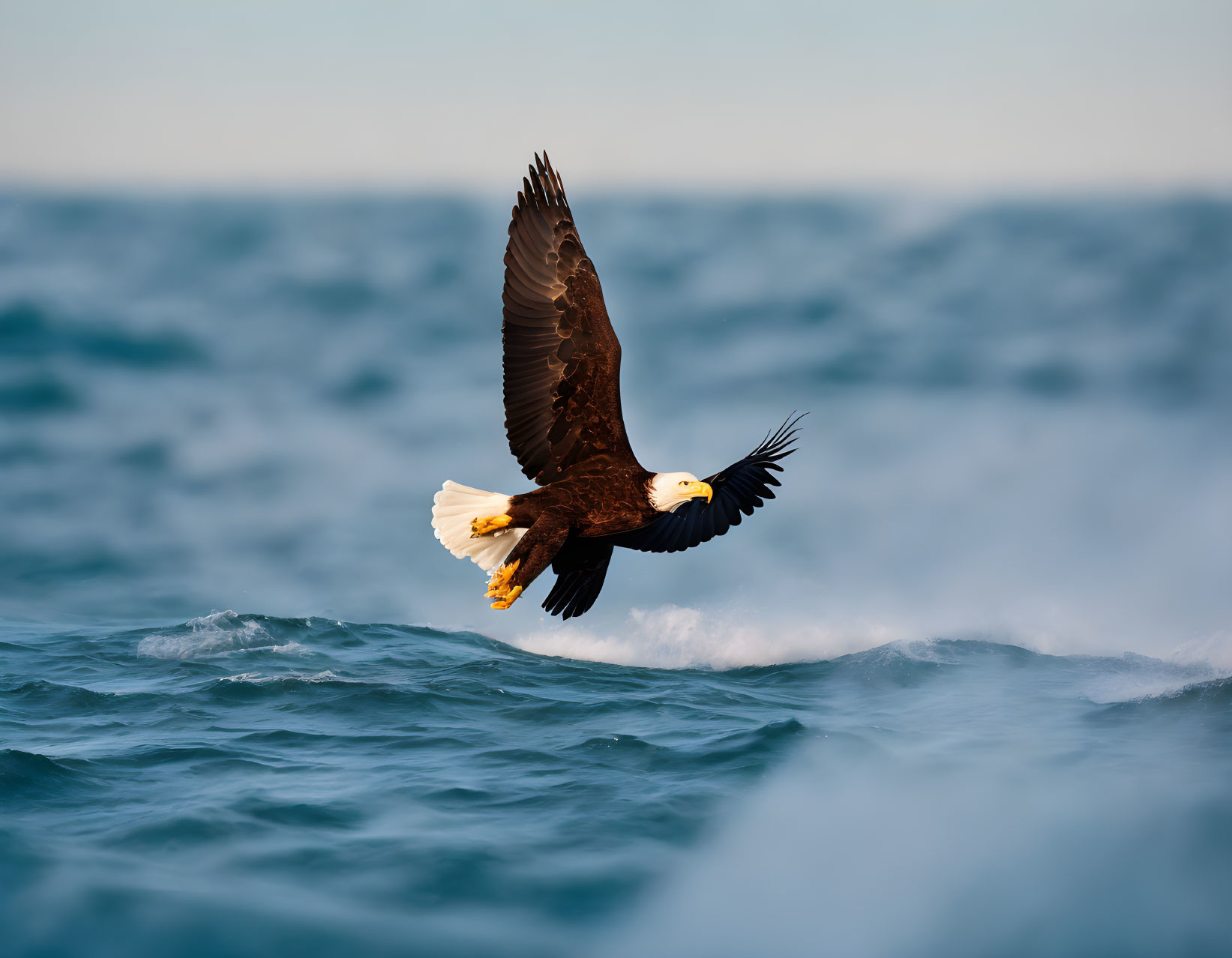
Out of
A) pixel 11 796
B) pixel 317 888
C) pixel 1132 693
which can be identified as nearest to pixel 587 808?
pixel 317 888

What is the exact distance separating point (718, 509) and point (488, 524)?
1.67 m

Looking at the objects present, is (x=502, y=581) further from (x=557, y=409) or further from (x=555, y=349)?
(x=555, y=349)

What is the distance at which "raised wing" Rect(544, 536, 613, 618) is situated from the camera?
357 inches

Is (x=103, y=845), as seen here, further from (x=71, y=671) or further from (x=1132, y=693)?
(x=1132, y=693)

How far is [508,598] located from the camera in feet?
26.3

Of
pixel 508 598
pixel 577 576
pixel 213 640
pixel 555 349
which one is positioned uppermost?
pixel 555 349

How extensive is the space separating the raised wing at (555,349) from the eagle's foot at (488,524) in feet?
1.71

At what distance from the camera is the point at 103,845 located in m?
8.99

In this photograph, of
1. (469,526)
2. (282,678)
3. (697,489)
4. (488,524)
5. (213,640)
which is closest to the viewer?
(697,489)

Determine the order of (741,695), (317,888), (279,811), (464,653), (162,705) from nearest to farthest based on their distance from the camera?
(317,888) → (279,811) → (162,705) → (741,695) → (464,653)

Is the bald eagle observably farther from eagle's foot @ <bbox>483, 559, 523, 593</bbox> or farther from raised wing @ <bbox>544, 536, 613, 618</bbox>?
eagle's foot @ <bbox>483, 559, 523, 593</bbox>

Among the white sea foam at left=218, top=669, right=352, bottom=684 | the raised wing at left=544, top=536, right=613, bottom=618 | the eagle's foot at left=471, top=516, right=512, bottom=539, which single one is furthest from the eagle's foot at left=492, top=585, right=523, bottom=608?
the white sea foam at left=218, top=669, right=352, bottom=684

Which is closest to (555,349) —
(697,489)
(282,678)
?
(697,489)

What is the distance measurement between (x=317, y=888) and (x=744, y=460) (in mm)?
4160
